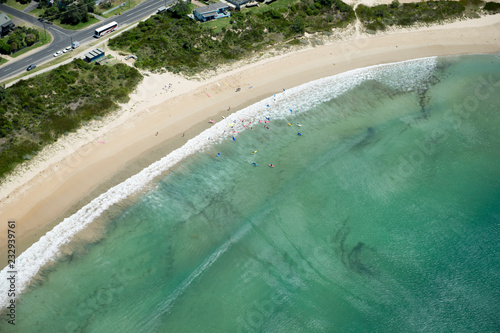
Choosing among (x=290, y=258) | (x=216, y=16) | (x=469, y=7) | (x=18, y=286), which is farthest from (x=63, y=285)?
(x=469, y=7)

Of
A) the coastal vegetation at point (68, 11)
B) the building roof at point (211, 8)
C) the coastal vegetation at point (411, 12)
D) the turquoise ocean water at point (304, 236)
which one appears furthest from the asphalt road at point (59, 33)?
the coastal vegetation at point (411, 12)

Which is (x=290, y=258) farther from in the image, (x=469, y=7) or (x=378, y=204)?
(x=469, y=7)

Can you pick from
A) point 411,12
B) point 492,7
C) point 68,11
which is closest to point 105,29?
point 68,11

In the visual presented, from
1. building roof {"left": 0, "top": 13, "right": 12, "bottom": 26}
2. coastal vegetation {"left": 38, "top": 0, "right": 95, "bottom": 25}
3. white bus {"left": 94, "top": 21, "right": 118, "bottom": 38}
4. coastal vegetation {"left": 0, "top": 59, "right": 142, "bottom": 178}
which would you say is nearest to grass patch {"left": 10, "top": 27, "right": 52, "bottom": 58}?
coastal vegetation {"left": 38, "top": 0, "right": 95, "bottom": 25}

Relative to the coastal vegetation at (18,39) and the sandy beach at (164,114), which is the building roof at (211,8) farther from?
the coastal vegetation at (18,39)

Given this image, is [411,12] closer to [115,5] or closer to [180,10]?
[180,10]

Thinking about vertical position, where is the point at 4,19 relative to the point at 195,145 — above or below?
above
